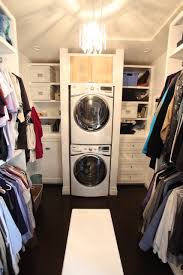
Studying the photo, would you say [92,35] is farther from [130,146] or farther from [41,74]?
[130,146]

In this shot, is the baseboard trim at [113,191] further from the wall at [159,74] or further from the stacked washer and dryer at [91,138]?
the wall at [159,74]

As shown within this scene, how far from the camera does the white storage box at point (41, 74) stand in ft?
9.08

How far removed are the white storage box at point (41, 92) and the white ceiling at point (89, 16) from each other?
0.53 metres

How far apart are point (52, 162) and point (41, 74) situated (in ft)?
4.85

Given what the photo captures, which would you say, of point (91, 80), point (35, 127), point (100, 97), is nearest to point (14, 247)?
point (35, 127)

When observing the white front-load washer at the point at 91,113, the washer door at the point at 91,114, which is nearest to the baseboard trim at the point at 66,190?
the white front-load washer at the point at 91,113

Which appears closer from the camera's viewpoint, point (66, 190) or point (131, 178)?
point (66, 190)

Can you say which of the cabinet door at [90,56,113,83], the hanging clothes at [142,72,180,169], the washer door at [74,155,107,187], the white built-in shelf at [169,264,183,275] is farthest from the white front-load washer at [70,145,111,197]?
the white built-in shelf at [169,264,183,275]

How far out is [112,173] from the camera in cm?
276

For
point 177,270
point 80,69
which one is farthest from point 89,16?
point 177,270

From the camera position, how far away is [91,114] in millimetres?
2549

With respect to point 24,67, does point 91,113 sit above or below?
below

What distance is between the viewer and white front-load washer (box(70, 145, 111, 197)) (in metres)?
2.64

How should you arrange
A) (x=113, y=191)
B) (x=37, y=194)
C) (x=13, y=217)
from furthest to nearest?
(x=113, y=191) < (x=37, y=194) < (x=13, y=217)
